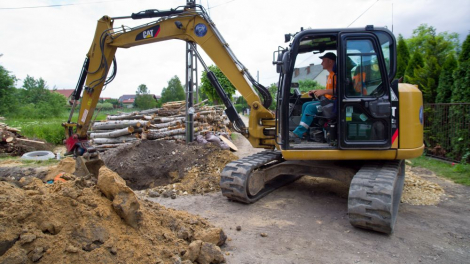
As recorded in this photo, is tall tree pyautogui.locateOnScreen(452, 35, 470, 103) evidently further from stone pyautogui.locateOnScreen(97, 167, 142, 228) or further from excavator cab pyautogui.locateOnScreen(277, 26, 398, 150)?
stone pyautogui.locateOnScreen(97, 167, 142, 228)

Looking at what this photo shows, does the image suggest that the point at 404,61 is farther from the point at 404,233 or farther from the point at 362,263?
the point at 362,263

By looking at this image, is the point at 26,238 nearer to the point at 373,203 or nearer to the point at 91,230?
the point at 91,230

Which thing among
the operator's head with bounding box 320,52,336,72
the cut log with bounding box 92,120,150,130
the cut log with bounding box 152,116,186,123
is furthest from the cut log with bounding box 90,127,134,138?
the operator's head with bounding box 320,52,336,72

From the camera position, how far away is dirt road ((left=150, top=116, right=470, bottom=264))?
3.38m

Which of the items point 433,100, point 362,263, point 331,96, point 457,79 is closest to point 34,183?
point 362,263

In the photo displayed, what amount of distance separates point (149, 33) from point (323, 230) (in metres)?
5.48

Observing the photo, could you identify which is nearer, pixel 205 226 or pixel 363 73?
pixel 205 226

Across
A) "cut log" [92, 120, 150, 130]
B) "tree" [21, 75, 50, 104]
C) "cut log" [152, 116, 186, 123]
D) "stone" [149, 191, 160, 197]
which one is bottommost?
"stone" [149, 191, 160, 197]

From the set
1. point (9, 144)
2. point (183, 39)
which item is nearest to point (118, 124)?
point (183, 39)

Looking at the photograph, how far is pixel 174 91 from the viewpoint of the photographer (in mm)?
54312

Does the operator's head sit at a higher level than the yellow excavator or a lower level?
higher

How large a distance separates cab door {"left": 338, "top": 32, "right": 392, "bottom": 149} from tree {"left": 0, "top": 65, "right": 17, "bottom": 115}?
3105 cm

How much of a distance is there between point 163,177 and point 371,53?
17.2 feet

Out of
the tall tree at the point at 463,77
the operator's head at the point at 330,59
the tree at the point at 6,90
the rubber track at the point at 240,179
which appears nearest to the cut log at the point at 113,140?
the rubber track at the point at 240,179
